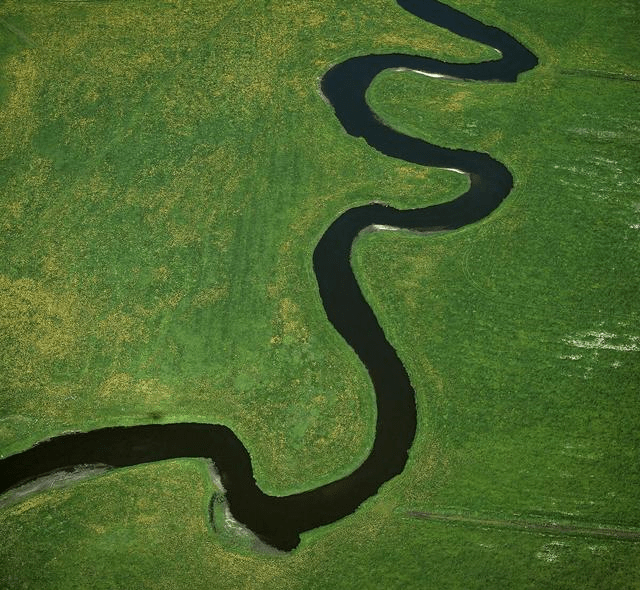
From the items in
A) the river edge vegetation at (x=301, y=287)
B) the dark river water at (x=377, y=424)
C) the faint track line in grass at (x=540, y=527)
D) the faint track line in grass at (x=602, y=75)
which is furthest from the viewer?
the faint track line in grass at (x=602, y=75)

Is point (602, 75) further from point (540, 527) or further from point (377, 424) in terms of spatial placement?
point (540, 527)

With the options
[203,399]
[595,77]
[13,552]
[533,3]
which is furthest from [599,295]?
[13,552]

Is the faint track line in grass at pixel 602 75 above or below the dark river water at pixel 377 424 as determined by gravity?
above

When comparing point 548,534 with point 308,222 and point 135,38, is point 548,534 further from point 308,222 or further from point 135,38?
point 135,38

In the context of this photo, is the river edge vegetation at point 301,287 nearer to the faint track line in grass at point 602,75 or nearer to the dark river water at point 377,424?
the faint track line in grass at point 602,75

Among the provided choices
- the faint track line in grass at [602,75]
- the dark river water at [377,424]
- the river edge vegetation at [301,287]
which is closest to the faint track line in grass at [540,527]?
the river edge vegetation at [301,287]

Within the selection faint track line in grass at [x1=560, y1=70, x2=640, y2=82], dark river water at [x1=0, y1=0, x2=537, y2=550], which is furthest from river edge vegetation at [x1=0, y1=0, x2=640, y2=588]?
dark river water at [x1=0, y1=0, x2=537, y2=550]
